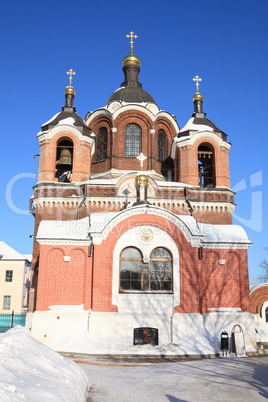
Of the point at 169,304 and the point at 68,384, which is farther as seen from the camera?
the point at 169,304

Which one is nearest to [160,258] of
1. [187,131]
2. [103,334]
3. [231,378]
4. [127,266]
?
[127,266]

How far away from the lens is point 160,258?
52.3 ft

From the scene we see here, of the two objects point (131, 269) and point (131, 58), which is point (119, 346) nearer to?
point (131, 269)

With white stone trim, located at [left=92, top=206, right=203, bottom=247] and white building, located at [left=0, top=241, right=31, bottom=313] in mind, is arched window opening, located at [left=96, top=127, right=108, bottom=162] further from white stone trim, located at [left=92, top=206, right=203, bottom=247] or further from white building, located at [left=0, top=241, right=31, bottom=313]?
white building, located at [left=0, top=241, right=31, bottom=313]

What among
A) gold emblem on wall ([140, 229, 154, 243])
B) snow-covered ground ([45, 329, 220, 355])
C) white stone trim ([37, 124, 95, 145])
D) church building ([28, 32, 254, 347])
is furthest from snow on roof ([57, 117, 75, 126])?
snow-covered ground ([45, 329, 220, 355])

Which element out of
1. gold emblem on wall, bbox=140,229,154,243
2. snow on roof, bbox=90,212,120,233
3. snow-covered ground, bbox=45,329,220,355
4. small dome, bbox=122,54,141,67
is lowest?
snow-covered ground, bbox=45,329,220,355

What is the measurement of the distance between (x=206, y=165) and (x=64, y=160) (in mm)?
8145

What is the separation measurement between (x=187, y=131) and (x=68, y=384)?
17.8 metres

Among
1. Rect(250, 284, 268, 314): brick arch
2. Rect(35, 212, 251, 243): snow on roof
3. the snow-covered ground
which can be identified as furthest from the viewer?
Rect(250, 284, 268, 314): brick arch

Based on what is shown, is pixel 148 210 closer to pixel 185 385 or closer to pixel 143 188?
pixel 143 188

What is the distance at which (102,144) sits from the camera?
24188 millimetres

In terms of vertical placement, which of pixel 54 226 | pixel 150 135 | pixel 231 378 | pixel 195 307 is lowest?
pixel 231 378

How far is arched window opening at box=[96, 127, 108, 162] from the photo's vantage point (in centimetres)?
2388

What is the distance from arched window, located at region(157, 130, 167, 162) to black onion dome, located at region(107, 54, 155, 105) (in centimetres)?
254
